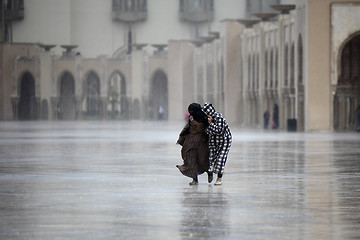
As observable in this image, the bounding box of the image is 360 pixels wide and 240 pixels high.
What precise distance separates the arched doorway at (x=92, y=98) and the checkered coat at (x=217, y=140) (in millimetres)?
69814

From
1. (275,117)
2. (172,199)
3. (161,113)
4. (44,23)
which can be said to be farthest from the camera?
(44,23)

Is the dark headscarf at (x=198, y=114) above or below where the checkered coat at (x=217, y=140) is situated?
above

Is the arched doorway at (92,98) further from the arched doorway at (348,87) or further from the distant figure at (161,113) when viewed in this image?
the arched doorway at (348,87)

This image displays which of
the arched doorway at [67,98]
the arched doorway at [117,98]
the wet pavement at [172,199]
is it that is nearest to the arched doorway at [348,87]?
the wet pavement at [172,199]

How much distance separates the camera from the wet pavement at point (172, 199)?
8.66 metres

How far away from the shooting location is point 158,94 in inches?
3349

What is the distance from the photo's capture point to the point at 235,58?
197 ft

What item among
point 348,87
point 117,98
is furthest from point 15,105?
point 348,87

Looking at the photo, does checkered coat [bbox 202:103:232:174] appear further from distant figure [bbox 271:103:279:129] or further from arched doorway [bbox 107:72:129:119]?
arched doorway [bbox 107:72:129:119]

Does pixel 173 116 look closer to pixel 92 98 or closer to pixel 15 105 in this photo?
pixel 92 98

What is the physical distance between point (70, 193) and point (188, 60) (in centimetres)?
6545

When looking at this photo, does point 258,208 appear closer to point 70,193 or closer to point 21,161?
point 70,193

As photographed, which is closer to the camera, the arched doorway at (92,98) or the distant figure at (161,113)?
the distant figure at (161,113)

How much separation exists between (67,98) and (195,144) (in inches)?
2854
